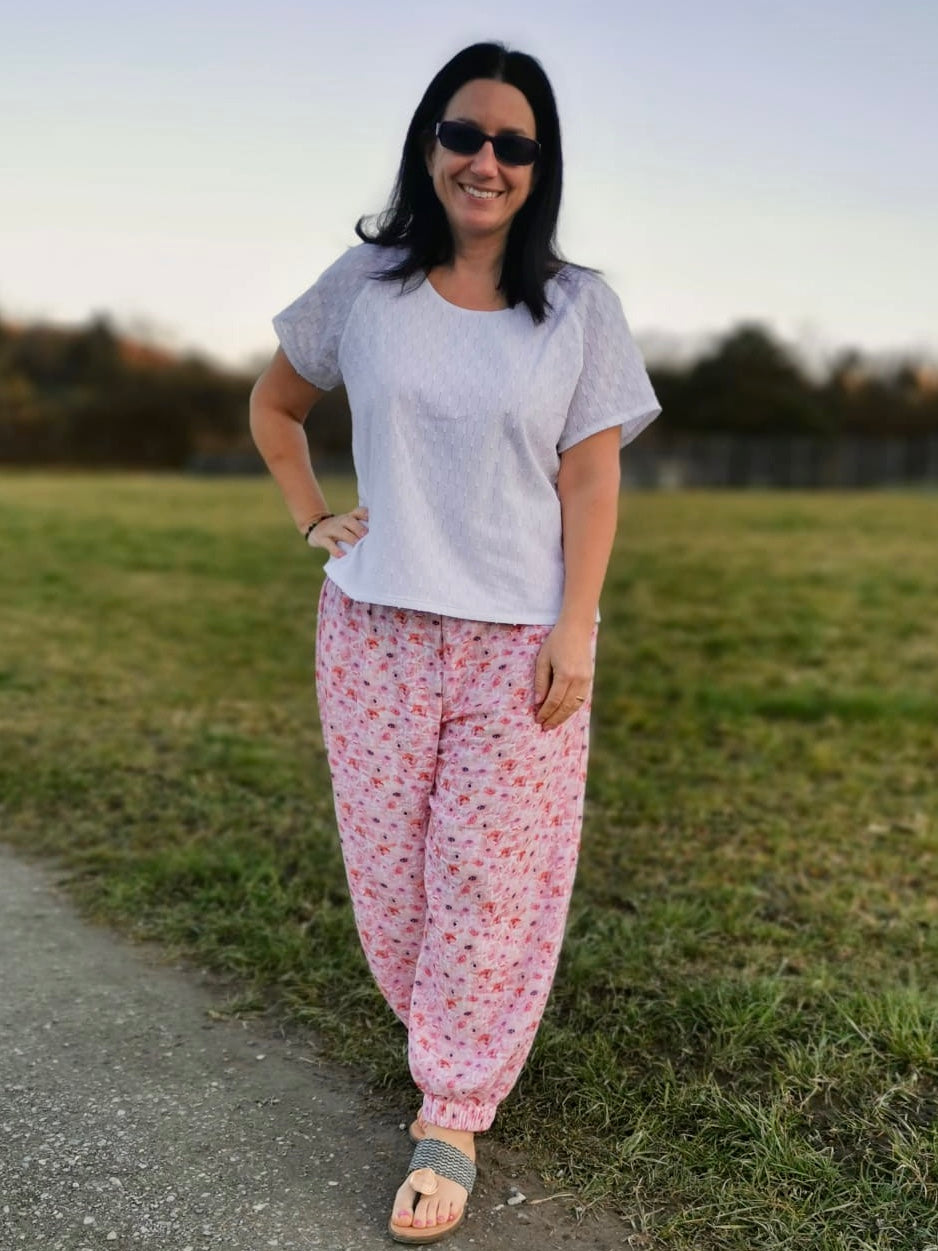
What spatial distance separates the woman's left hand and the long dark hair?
0.55m

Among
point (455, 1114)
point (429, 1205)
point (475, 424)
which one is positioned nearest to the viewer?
point (475, 424)

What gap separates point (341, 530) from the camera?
237 cm

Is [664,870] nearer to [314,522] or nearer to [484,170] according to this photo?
[314,522]

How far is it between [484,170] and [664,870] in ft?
8.12

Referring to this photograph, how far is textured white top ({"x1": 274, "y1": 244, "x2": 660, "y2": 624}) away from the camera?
212 cm

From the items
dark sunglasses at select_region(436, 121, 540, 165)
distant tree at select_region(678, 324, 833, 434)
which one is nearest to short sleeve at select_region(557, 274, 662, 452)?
dark sunglasses at select_region(436, 121, 540, 165)

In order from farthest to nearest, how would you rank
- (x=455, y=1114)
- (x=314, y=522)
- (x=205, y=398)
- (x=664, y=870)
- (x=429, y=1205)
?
(x=205, y=398), (x=664, y=870), (x=314, y=522), (x=455, y=1114), (x=429, y=1205)

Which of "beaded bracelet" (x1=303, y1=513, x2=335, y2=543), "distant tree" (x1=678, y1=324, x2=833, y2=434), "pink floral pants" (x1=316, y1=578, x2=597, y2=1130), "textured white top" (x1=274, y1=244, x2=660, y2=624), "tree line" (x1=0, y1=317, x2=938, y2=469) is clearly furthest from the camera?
"distant tree" (x1=678, y1=324, x2=833, y2=434)

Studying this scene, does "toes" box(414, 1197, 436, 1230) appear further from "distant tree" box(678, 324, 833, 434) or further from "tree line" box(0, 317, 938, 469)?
"distant tree" box(678, 324, 833, 434)

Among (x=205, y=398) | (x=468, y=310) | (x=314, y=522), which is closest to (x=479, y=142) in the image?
(x=468, y=310)

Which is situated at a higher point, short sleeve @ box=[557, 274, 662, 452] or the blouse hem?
short sleeve @ box=[557, 274, 662, 452]

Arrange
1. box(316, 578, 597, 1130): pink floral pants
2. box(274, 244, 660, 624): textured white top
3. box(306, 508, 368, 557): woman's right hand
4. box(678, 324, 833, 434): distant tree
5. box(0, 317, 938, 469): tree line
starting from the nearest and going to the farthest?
box(274, 244, 660, 624): textured white top → box(316, 578, 597, 1130): pink floral pants → box(306, 508, 368, 557): woman's right hand → box(0, 317, 938, 469): tree line → box(678, 324, 833, 434): distant tree

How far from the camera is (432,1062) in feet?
7.70

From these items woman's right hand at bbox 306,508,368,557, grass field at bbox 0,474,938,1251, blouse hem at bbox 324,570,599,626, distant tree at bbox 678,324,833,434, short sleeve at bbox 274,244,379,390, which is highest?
distant tree at bbox 678,324,833,434
